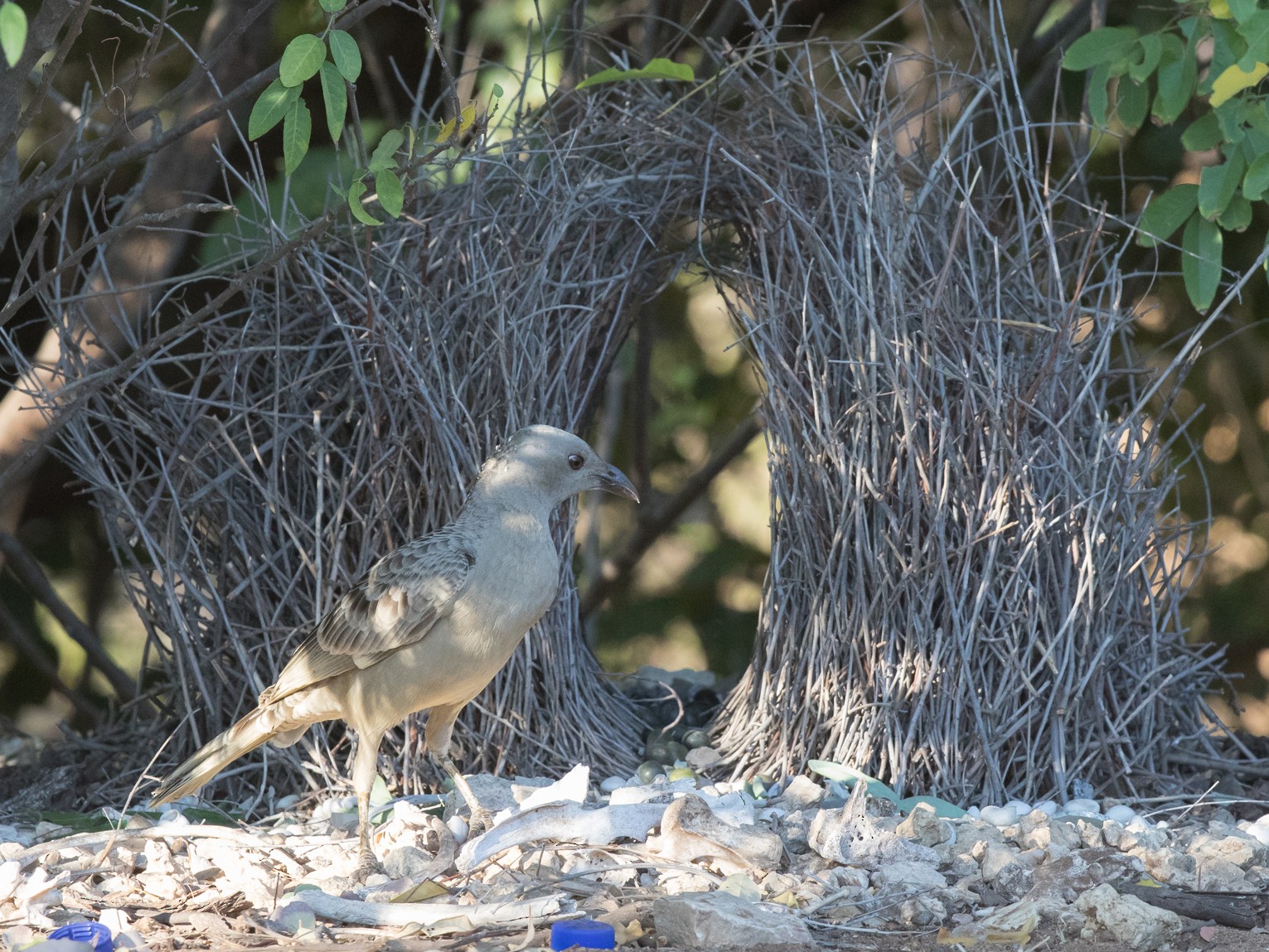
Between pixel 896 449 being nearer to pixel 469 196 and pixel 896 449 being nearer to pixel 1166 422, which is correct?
pixel 469 196

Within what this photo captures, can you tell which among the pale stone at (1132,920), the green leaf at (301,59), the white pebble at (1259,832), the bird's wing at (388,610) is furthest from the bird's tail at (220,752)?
the white pebble at (1259,832)

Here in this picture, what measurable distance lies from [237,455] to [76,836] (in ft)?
3.73

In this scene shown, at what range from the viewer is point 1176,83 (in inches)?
136

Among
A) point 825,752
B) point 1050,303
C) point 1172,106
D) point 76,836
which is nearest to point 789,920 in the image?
point 825,752

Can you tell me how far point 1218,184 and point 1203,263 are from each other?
232mm

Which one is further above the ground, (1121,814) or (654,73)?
(654,73)

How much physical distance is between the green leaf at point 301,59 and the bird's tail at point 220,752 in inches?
64.1

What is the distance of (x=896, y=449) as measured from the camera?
140 inches

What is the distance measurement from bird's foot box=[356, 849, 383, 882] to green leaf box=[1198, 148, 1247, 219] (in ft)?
8.51

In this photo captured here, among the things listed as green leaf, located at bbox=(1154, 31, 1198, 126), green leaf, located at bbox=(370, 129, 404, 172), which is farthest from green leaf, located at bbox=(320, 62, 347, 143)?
green leaf, located at bbox=(1154, 31, 1198, 126)

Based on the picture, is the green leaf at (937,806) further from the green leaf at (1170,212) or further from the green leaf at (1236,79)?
the green leaf at (1236,79)

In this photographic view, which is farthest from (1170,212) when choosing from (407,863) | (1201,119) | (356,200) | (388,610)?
(407,863)

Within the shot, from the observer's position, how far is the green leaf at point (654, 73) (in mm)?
3814

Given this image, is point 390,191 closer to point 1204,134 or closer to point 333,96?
point 333,96
